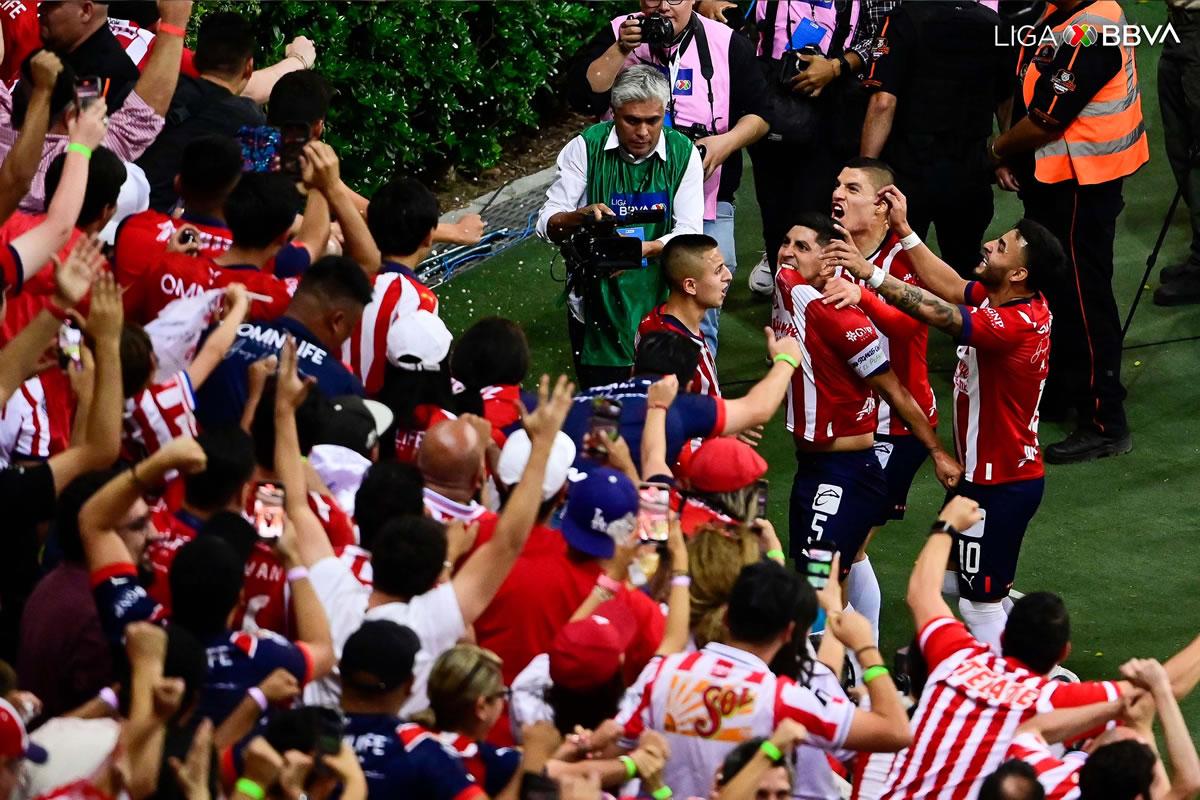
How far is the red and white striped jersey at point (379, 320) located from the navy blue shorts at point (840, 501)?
1.82 metres

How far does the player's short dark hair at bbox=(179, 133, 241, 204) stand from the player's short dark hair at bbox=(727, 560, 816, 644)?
7.48 ft

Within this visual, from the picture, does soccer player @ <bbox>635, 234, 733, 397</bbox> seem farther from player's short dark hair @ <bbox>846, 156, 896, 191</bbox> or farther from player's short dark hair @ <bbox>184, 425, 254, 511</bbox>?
player's short dark hair @ <bbox>184, 425, 254, 511</bbox>

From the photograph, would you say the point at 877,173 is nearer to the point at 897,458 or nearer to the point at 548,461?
the point at 897,458

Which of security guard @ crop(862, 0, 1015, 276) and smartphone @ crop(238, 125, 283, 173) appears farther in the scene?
security guard @ crop(862, 0, 1015, 276)

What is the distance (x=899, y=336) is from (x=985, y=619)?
4.01 ft

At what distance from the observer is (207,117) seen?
6.61 m

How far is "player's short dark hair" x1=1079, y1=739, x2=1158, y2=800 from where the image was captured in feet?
14.4

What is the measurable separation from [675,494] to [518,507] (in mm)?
1007

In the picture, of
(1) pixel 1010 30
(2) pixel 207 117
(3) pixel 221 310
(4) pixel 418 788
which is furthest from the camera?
(1) pixel 1010 30

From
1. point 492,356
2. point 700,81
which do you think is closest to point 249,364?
point 492,356

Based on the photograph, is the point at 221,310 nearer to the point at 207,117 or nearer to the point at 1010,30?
the point at 207,117

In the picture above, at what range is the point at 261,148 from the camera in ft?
21.0

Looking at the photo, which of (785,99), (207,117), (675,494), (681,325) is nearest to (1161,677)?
(675,494)

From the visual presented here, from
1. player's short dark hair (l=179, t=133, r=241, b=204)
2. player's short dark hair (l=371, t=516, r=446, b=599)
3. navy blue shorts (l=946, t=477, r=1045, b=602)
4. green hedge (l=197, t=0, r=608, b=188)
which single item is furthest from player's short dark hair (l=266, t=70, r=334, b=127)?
navy blue shorts (l=946, t=477, r=1045, b=602)
